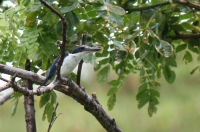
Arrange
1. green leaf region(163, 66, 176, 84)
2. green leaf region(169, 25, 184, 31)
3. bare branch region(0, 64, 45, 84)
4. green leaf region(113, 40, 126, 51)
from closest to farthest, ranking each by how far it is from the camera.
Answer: bare branch region(0, 64, 45, 84)
green leaf region(113, 40, 126, 51)
green leaf region(169, 25, 184, 31)
green leaf region(163, 66, 176, 84)

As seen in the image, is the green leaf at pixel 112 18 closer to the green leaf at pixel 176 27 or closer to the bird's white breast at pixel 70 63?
the bird's white breast at pixel 70 63

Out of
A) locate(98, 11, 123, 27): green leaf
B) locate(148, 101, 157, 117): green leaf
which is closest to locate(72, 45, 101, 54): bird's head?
locate(98, 11, 123, 27): green leaf

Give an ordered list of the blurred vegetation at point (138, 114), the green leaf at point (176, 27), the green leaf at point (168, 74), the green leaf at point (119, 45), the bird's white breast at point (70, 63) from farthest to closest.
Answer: the blurred vegetation at point (138, 114) < the green leaf at point (168, 74) < the green leaf at point (176, 27) < the green leaf at point (119, 45) < the bird's white breast at point (70, 63)

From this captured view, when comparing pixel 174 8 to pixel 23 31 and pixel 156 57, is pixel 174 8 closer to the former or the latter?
pixel 156 57

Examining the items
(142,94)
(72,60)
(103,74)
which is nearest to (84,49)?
(72,60)

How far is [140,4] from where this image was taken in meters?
1.64

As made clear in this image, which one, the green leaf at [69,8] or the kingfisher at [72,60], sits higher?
the green leaf at [69,8]

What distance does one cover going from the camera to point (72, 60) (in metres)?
1.43

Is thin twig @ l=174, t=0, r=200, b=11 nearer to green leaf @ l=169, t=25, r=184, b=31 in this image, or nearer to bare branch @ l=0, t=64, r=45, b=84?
green leaf @ l=169, t=25, r=184, b=31

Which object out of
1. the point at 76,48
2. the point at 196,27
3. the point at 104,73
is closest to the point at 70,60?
the point at 76,48

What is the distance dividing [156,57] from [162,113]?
1339 mm

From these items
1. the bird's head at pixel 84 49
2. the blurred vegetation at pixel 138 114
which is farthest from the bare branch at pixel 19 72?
the blurred vegetation at pixel 138 114

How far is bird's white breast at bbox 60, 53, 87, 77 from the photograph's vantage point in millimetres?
1414

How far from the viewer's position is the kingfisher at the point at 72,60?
4.66 feet
